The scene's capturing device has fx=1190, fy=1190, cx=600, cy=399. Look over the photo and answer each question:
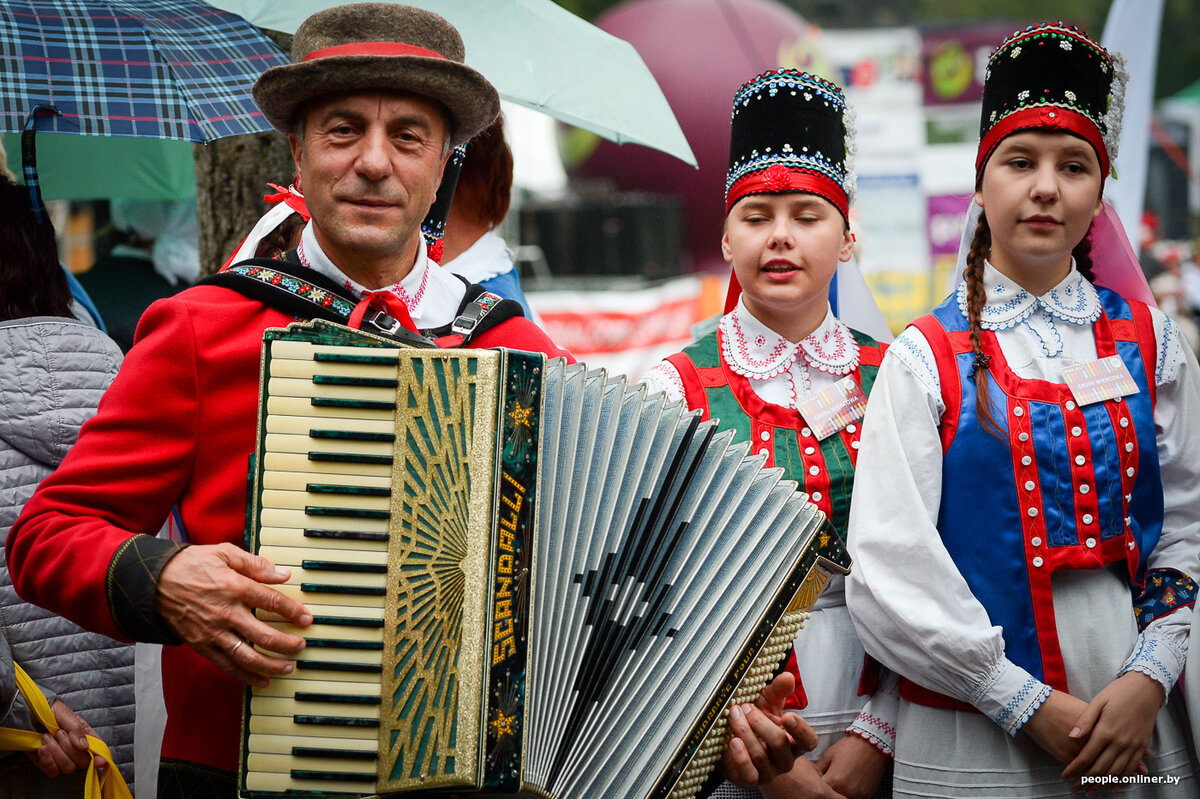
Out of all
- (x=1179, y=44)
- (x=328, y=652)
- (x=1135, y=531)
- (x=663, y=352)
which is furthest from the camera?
(x=1179, y=44)

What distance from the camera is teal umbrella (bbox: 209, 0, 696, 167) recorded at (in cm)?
324

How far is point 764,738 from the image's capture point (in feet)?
7.01

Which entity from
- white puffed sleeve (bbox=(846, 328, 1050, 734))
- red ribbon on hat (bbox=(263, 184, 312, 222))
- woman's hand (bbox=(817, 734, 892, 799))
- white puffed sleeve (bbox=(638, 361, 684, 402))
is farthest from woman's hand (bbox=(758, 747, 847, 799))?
red ribbon on hat (bbox=(263, 184, 312, 222))

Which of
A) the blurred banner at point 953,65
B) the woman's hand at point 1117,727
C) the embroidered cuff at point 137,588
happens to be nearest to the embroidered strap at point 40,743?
the embroidered cuff at point 137,588

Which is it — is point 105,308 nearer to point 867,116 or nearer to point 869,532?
point 869,532

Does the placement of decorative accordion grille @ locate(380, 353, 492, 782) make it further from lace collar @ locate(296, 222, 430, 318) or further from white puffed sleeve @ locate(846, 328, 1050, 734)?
white puffed sleeve @ locate(846, 328, 1050, 734)

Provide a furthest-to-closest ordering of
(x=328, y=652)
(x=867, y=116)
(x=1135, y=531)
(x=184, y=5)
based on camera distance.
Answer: (x=867, y=116) < (x=184, y=5) < (x=1135, y=531) < (x=328, y=652)

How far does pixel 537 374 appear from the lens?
6.22ft

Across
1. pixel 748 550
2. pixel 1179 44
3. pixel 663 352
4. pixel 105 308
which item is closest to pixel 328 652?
pixel 748 550

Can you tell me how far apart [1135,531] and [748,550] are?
0.87 metres

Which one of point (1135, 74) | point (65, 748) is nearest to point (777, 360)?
point (65, 748)

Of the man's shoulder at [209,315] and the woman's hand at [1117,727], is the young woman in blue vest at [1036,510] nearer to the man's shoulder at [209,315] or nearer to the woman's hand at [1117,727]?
the woman's hand at [1117,727]

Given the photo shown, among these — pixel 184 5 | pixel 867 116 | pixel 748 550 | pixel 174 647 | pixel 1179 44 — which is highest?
pixel 1179 44

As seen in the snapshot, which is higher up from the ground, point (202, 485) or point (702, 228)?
point (702, 228)
